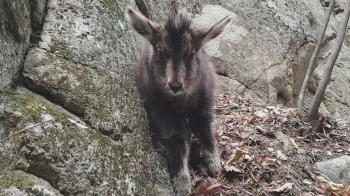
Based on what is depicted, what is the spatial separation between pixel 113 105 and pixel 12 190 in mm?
1614

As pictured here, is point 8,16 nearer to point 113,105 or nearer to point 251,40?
point 113,105

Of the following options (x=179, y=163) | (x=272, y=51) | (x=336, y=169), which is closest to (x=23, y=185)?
(x=179, y=163)

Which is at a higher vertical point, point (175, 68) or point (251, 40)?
point (175, 68)

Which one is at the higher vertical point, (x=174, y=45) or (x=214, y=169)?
(x=174, y=45)

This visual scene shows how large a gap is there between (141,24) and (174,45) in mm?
498

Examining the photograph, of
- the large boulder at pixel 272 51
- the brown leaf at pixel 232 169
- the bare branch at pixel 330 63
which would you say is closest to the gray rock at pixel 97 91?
the brown leaf at pixel 232 169

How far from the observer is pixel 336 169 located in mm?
6527

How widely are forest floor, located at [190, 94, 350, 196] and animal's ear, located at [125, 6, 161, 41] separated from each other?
1586 millimetres

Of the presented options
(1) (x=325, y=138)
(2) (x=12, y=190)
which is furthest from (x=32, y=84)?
(1) (x=325, y=138)

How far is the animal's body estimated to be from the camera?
5523 mm

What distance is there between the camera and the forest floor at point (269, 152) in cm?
581

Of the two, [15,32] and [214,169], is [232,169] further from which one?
[15,32]

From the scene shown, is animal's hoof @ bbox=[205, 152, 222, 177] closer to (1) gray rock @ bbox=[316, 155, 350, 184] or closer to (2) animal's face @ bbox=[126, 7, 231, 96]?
(2) animal's face @ bbox=[126, 7, 231, 96]

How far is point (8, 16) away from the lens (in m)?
4.46
